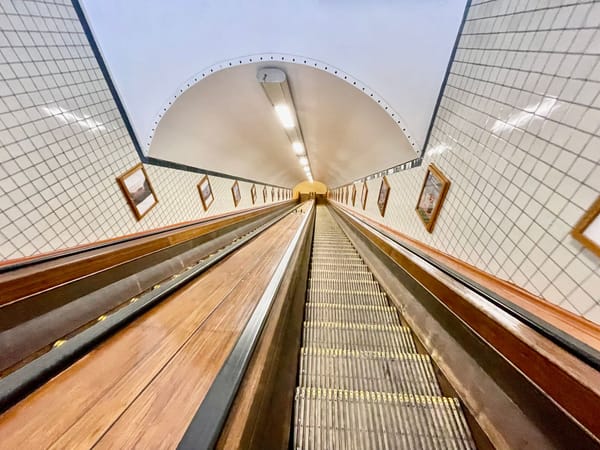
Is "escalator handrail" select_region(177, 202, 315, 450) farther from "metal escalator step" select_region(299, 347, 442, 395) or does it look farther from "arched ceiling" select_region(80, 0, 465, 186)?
"arched ceiling" select_region(80, 0, 465, 186)

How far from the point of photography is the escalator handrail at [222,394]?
52 centimetres

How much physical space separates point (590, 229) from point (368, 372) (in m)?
1.40

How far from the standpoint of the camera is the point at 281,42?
266 cm

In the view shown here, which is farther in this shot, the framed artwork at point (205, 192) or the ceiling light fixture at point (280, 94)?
the framed artwork at point (205, 192)

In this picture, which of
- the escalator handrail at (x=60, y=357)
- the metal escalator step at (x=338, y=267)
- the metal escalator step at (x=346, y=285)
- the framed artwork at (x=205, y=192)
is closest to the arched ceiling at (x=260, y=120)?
the framed artwork at (x=205, y=192)

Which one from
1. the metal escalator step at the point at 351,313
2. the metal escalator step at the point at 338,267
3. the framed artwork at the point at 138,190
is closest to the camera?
the metal escalator step at the point at 351,313

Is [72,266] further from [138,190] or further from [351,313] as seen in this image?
[138,190]

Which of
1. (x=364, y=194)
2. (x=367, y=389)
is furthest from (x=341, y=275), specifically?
(x=364, y=194)

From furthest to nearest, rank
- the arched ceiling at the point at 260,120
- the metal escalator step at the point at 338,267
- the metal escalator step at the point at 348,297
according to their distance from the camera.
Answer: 1. the arched ceiling at the point at 260,120
2. the metal escalator step at the point at 338,267
3. the metal escalator step at the point at 348,297

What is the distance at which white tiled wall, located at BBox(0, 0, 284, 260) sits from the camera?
1.80 meters

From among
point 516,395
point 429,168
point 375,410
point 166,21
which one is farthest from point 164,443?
point 166,21

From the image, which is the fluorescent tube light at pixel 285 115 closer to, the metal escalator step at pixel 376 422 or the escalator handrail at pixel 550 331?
the escalator handrail at pixel 550 331

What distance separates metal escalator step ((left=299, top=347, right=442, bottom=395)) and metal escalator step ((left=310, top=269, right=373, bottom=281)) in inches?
49.3

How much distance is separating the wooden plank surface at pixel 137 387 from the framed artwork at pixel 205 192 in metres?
3.96
